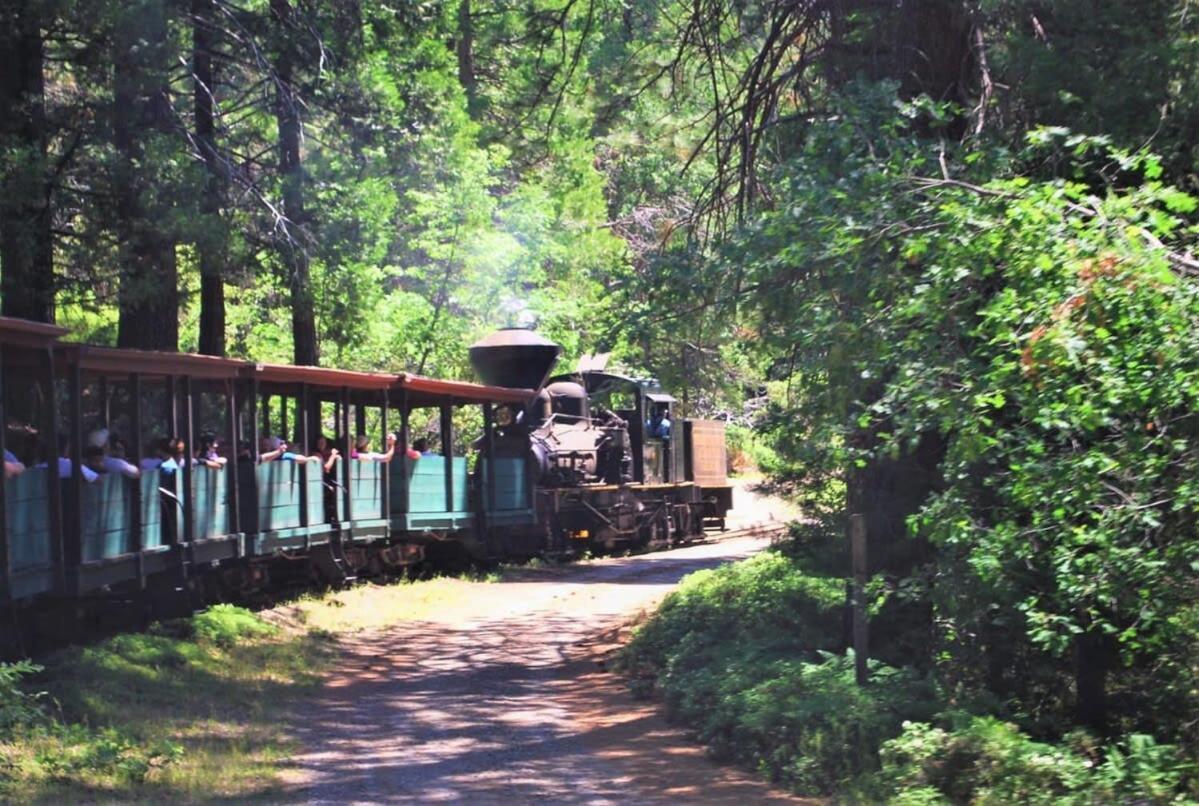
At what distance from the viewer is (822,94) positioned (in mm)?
12891

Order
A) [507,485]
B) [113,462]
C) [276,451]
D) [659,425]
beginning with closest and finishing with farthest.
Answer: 1. [113,462]
2. [276,451]
3. [507,485]
4. [659,425]

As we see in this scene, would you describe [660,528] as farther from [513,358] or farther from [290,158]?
[290,158]

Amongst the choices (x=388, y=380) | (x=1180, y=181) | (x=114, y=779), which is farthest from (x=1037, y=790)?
(x=388, y=380)

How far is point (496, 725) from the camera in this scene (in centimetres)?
1130

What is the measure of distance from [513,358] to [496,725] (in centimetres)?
1489

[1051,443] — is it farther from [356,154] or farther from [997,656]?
[356,154]

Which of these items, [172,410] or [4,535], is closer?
[4,535]

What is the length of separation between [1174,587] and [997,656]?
93.0 inches

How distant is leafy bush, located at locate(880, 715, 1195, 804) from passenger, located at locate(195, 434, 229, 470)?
956 centimetres

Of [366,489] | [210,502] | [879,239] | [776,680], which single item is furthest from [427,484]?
[879,239]

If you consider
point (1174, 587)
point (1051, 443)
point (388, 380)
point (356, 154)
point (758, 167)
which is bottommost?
point (1174, 587)

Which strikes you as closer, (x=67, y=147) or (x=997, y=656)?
(x=997, y=656)

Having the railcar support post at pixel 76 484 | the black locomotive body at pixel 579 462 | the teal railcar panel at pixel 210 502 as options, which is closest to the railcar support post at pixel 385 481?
the black locomotive body at pixel 579 462

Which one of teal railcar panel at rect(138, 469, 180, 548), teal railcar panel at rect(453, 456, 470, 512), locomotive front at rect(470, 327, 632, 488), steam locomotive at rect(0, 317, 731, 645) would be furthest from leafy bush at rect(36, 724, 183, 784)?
locomotive front at rect(470, 327, 632, 488)
